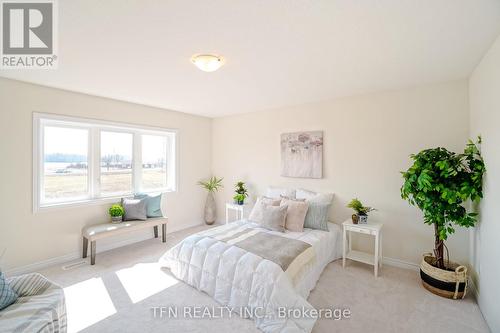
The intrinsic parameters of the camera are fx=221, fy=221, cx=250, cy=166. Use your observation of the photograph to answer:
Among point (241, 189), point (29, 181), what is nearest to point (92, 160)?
point (29, 181)

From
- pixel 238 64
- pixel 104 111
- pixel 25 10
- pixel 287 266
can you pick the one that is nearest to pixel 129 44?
pixel 25 10

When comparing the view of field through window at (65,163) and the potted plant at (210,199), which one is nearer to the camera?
the view of field through window at (65,163)

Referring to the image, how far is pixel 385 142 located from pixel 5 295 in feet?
13.9

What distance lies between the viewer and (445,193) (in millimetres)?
2264

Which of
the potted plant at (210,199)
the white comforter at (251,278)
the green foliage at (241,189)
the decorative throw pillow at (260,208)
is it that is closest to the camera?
the white comforter at (251,278)

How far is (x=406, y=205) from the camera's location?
3.03m

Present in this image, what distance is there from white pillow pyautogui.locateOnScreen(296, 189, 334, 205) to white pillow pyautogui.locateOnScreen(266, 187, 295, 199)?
110mm

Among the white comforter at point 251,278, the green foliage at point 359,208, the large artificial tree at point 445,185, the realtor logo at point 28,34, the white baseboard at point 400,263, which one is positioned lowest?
the white baseboard at point 400,263

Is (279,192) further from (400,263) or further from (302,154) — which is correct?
(400,263)

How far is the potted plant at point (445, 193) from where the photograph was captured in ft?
7.32

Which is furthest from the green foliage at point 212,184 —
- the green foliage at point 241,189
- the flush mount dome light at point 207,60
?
the flush mount dome light at point 207,60

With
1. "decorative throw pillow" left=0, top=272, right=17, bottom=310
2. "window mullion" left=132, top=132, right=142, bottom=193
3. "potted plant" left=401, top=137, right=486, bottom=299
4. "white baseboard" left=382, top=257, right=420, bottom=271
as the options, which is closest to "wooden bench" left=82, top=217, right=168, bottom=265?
"window mullion" left=132, top=132, right=142, bottom=193

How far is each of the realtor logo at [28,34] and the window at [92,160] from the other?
100cm

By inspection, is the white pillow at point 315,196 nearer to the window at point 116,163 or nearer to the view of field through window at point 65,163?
the window at point 116,163
